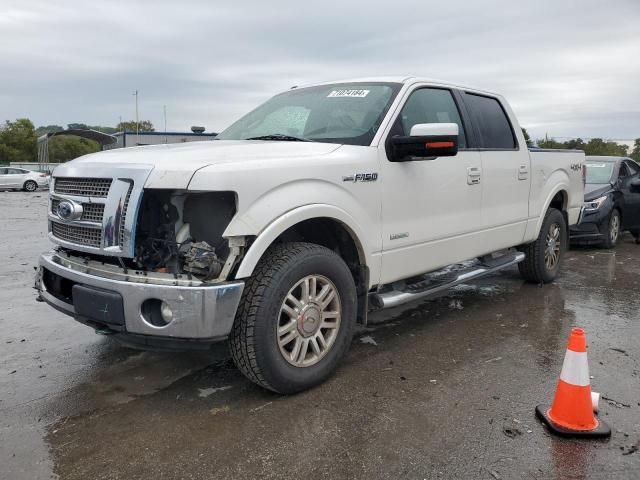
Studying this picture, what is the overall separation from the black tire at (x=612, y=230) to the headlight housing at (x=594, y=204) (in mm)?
333

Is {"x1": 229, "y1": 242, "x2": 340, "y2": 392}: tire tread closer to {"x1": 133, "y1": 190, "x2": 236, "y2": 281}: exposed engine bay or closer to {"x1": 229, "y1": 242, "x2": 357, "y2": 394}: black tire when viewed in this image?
{"x1": 229, "y1": 242, "x2": 357, "y2": 394}: black tire

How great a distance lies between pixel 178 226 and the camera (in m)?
2.95

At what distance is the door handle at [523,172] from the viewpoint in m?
5.32

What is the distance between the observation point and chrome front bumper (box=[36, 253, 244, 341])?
2.74 m

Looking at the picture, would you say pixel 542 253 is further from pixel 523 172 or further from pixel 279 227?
pixel 279 227

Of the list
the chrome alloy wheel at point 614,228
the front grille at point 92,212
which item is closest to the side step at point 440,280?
the front grille at point 92,212

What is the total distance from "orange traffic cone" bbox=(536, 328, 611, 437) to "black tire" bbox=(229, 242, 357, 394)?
4.41 feet

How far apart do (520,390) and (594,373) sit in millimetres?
677

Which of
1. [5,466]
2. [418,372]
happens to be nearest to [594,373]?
[418,372]

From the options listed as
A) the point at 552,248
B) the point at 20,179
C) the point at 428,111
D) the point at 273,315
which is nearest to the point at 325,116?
the point at 428,111

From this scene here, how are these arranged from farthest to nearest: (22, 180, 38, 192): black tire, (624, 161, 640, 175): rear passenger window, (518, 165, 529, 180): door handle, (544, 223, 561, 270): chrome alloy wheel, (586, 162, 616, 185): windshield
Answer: (22, 180, 38, 192): black tire
(624, 161, 640, 175): rear passenger window
(586, 162, 616, 185): windshield
(544, 223, 561, 270): chrome alloy wheel
(518, 165, 529, 180): door handle

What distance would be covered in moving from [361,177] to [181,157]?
115 centimetres

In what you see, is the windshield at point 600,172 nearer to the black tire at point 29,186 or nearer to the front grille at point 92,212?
the front grille at point 92,212

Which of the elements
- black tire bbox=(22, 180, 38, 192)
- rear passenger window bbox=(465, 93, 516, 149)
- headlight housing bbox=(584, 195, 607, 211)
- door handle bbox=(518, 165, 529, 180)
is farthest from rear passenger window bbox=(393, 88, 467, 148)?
black tire bbox=(22, 180, 38, 192)
